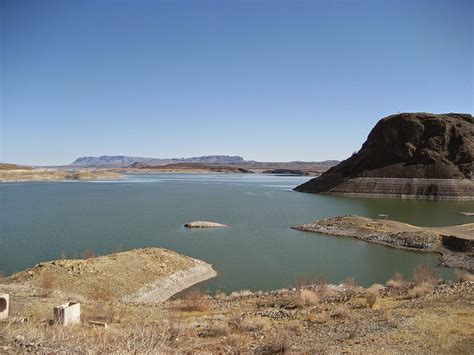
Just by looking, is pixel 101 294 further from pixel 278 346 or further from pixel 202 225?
pixel 202 225

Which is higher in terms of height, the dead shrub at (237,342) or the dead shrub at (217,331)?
the dead shrub at (237,342)

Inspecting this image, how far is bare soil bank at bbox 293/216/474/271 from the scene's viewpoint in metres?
30.0

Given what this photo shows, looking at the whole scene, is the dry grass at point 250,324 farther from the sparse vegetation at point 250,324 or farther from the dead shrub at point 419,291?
the dead shrub at point 419,291

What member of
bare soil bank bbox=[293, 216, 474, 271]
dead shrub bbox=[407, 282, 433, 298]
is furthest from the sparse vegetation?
bare soil bank bbox=[293, 216, 474, 271]

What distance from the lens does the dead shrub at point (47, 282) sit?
1667 centimetres

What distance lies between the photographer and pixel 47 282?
708 inches

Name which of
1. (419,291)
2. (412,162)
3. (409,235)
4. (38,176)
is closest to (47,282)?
(419,291)


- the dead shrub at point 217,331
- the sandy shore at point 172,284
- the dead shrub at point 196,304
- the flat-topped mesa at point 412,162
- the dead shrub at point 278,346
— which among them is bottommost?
the sandy shore at point 172,284

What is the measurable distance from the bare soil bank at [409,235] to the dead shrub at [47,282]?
23968 mm

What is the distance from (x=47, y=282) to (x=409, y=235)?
28.2 m

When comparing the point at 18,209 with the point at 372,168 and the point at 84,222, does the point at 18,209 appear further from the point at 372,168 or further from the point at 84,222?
the point at 372,168

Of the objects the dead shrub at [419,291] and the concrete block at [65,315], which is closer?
the concrete block at [65,315]

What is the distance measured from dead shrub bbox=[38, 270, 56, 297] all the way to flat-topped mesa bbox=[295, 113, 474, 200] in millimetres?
71278

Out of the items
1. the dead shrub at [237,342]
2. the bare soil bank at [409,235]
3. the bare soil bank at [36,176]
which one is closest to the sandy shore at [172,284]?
the dead shrub at [237,342]
